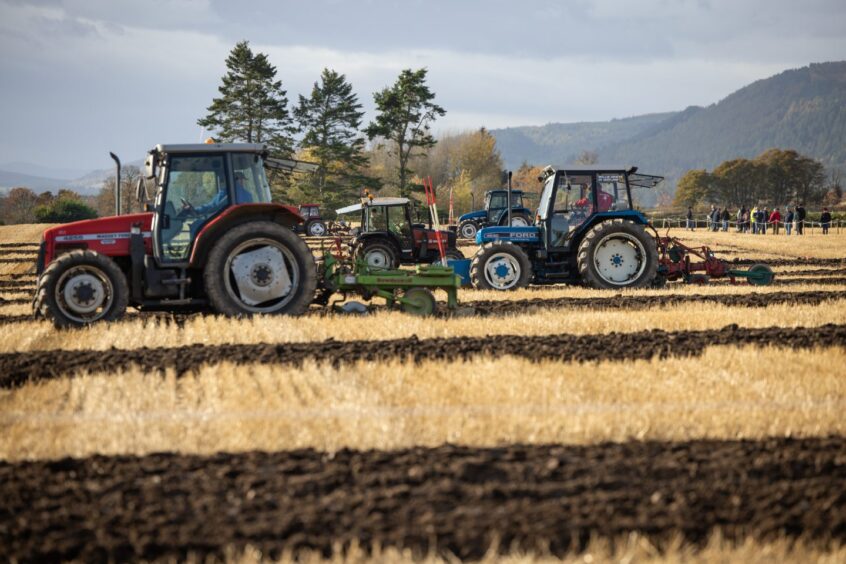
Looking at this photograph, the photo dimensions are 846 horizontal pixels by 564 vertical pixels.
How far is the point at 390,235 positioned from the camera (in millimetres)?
18000

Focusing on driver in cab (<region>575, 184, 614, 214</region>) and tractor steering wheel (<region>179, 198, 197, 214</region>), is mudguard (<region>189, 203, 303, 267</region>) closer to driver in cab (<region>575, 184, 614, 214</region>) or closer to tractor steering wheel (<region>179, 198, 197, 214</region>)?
tractor steering wheel (<region>179, 198, 197, 214</region>)

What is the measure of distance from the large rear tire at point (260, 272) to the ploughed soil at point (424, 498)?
4.74 meters

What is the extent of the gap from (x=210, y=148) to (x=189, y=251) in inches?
46.6

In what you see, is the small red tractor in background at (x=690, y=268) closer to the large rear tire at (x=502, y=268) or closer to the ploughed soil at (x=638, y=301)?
the ploughed soil at (x=638, y=301)

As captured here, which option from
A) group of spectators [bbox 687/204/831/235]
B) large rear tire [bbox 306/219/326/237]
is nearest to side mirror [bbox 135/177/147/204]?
large rear tire [bbox 306/219/326/237]

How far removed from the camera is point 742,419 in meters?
5.21

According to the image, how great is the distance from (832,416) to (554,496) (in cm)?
244

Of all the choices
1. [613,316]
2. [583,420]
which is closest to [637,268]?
[613,316]

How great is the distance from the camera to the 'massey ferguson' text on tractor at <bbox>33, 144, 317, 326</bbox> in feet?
29.1

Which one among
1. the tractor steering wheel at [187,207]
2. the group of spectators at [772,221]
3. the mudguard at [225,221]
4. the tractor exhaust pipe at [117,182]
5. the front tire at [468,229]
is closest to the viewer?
the tractor exhaust pipe at [117,182]

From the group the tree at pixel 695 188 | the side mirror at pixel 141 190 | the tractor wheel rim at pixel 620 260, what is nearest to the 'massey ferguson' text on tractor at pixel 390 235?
the tractor wheel rim at pixel 620 260

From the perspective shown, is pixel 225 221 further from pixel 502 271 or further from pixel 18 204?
pixel 18 204

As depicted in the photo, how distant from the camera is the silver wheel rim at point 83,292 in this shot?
29.0 feet

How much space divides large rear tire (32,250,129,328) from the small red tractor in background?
29.2 ft
